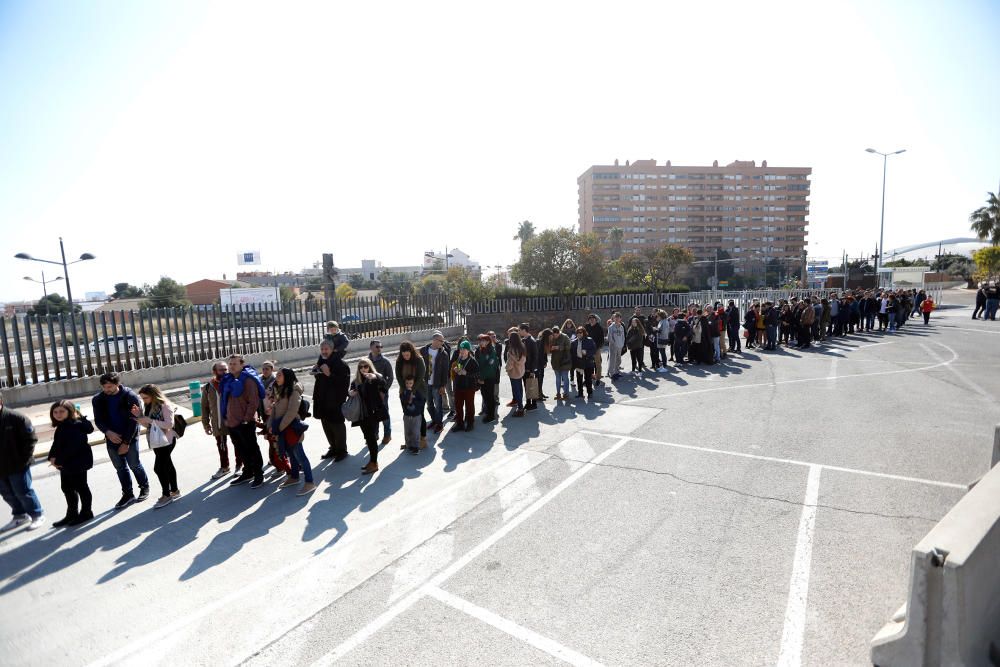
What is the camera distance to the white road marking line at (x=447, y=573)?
3629mm

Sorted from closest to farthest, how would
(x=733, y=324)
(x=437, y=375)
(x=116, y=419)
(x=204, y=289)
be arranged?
(x=116, y=419) → (x=437, y=375) → (x=733, y=324) → (x=204, y=289)

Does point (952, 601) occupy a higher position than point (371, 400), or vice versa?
point (371, 400)

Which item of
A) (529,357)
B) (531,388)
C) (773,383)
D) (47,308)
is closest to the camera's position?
(529,357)

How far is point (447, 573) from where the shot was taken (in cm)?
452

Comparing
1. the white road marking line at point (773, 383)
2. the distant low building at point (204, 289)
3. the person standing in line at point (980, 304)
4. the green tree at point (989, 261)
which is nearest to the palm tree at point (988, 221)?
the green tree at point (989, 261)

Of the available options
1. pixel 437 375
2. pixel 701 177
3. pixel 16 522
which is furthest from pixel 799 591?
pixel 701 177

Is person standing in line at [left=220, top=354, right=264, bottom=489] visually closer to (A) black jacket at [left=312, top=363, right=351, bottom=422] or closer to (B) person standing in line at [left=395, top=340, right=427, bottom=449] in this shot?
(A) black jacket at [left=312, top=363, right=351, bottom=422]

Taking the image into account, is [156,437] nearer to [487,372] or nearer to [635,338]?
[487,372]

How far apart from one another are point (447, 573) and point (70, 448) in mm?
4545

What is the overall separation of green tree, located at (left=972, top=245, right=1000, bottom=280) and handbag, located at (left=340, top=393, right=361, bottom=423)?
59404mm

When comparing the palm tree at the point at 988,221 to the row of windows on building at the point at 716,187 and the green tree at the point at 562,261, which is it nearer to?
the green tree at the point at 562,261

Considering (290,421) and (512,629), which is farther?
(290,421)

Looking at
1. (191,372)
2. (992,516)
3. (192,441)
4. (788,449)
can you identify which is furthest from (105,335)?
(992,516)

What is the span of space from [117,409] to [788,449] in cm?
879
